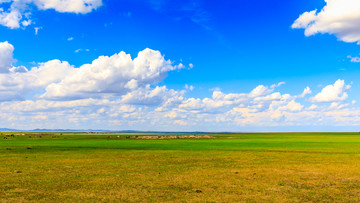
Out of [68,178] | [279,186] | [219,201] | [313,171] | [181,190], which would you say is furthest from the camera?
[313,171]

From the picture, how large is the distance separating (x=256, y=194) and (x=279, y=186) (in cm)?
243

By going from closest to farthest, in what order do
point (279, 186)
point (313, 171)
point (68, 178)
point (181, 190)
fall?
1. point (181, 190)
2. point (279, 186)
3. point (68, 178)
4. point (313, 171)

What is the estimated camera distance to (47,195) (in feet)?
41.4

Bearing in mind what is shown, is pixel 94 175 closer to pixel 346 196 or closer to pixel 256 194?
pixel 256 194

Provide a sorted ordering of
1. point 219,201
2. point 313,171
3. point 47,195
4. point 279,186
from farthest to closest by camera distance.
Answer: point 313,171 < point 279,186 < point 47,195 < point 219,201

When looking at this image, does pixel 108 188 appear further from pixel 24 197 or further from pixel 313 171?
pixel 313 171

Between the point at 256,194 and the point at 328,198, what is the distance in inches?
117

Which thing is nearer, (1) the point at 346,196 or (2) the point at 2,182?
(1) the point at 346,196

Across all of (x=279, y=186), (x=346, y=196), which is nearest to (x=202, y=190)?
(x=279, y=186)

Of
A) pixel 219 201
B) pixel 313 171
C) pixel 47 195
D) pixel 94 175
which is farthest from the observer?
pixel 313 171

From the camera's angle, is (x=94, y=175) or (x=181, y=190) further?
(x=94, y=175)

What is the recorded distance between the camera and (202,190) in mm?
13875

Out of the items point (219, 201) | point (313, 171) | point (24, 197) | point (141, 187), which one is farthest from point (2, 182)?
point (313, 171)

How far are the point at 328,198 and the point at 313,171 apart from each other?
324 inches
